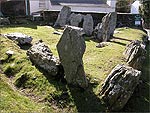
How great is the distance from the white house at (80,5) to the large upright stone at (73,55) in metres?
27.7

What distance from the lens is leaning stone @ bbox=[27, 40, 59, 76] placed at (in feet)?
35.8

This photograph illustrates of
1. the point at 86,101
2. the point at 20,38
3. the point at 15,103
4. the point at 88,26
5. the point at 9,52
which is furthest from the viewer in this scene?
the point at 88,26

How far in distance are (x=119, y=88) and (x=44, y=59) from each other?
3.09 m

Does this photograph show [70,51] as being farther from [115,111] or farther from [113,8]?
[113,8]

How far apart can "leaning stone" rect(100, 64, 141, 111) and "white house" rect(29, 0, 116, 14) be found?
Answer: 28404 mm

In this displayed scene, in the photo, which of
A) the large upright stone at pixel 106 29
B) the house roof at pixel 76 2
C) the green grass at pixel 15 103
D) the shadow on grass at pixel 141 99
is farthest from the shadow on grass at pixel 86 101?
the house roof at pixel 76 2

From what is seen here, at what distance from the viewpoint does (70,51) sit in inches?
Result: 399

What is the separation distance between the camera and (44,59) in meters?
11.3

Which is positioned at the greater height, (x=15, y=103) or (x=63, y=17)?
(x=63, y=17)

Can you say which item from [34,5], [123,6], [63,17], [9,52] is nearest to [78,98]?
[9,52]

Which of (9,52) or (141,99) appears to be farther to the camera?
(9,52)

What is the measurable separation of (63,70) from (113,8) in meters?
32.9

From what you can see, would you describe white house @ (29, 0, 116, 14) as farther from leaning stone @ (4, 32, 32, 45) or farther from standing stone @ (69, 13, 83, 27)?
leaning stone @ (4, 32, 32, 45)

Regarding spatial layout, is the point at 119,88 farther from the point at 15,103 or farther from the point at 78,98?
the point at 15,103
